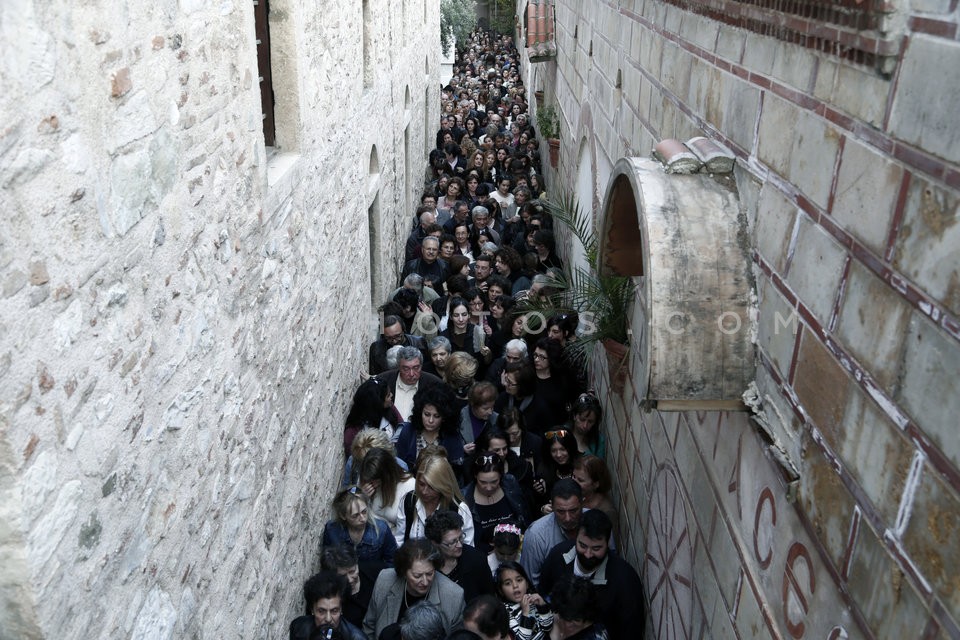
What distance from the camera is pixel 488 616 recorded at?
430 cm

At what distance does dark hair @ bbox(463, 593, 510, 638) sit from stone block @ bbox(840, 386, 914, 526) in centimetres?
245

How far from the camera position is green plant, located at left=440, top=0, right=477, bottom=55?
95.1 ft

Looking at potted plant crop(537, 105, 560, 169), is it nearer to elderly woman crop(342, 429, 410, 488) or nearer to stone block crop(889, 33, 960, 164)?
elderly woman crop(342, 429, 410, 488)

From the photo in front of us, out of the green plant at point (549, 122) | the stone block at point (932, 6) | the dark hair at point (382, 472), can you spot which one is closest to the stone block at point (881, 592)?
the stone block at point (932, 6)

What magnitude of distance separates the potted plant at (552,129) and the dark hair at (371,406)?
696 centimetres

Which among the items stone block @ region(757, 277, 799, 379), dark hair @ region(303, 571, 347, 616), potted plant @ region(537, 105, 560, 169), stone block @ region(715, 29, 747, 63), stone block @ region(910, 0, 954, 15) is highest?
stone block @ region(910, 0, 954, 15)

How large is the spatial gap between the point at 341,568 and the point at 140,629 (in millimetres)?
2016

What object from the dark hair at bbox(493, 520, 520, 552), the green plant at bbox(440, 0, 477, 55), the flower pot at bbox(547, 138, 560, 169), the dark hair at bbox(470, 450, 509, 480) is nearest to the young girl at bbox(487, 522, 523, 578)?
the dark hair at bbox(493, 520, 520, 552)

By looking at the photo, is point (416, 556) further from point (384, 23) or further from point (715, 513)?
point (384, 23)

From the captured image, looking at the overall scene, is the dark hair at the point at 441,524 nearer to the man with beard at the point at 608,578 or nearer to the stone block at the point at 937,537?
the man with beard at the point at 608,578

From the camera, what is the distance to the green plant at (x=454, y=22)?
29.0 meters

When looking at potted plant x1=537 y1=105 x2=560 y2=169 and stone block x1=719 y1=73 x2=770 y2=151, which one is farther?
potted plant x1=537 y1=105 x2=560 y2=169

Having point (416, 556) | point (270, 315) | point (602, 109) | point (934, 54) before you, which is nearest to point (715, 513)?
point (416, 556)

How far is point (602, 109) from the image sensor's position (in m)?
7.85
